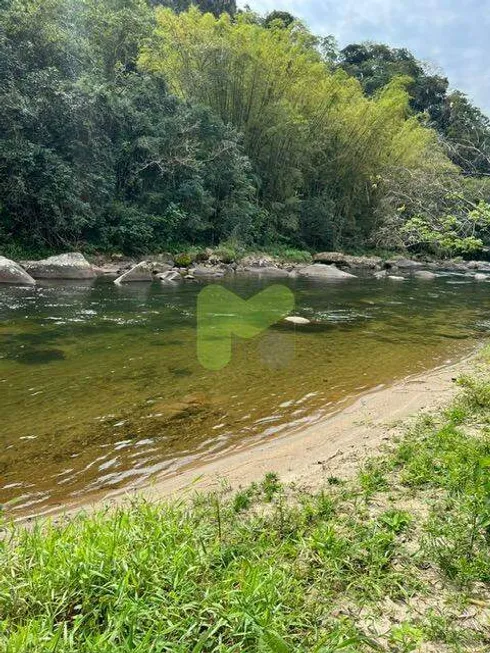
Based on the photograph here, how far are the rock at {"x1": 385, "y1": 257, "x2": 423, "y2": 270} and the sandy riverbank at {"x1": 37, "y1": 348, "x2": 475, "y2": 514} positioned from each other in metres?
25.3

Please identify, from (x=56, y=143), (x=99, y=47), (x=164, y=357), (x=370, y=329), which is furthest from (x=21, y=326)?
(x=99, y=47)

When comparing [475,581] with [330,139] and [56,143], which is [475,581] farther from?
[330,139]

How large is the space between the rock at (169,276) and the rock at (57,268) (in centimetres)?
291

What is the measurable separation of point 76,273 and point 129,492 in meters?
14.8

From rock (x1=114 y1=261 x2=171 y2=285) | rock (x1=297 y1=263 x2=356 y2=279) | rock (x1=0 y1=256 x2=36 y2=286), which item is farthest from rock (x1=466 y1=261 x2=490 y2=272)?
rock (x1=0 y1=256 x2=36 y2=286)

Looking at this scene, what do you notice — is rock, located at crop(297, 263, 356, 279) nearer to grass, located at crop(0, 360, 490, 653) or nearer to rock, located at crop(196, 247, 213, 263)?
rock, located at crop(196, 247, 213, 263)

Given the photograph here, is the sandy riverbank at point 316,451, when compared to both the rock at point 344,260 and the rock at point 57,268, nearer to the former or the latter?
Result: the rock at point 57,268

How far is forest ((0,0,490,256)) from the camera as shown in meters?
17.5

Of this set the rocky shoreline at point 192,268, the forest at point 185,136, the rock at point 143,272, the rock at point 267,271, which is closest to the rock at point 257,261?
the rocky shoreline at point 192,268

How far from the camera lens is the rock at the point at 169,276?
17781mm

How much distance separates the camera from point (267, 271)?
22.8 m

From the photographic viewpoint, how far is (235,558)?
2139 mm

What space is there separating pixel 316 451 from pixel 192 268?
57.0ft

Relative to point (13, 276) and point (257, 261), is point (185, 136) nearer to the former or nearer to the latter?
point (257, 261)
